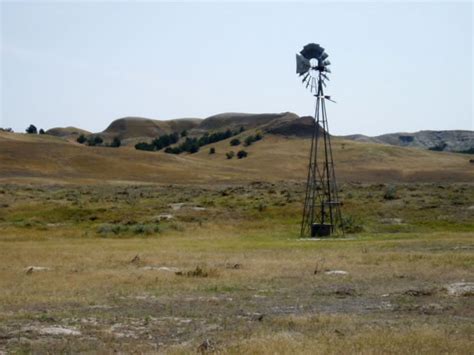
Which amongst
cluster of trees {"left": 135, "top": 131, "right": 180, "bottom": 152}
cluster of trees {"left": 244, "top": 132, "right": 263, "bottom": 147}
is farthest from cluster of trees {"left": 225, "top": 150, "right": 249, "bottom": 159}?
cluster of trees {"left": 135, "top": 131, "right": 180, "bottom": 152}

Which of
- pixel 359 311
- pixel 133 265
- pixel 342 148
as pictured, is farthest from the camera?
pixel 342 148

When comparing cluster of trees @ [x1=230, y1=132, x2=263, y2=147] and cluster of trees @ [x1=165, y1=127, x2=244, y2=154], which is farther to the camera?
cluster of trees @ [x1=165, y1=127, x2=244, y2=154]

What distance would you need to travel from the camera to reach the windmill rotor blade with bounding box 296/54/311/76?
41250 mm

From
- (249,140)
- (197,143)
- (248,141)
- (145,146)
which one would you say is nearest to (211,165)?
(248,141)

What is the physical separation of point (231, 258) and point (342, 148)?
10804cm

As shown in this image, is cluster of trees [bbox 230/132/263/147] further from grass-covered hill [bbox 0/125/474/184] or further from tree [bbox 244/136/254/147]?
grass-covered hill [bbox 0/125/474/184]

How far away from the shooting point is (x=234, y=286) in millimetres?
19531

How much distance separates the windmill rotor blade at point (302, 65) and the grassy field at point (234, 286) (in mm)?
9741

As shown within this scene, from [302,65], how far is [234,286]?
79.1ft

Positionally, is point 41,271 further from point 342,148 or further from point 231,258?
point 342,148

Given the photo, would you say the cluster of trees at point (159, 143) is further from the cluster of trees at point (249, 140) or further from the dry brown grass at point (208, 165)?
the dry brown grass at point (208, 165)

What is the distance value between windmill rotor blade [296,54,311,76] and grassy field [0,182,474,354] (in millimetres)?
9741

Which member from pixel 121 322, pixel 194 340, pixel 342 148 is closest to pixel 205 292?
pixel 121 322

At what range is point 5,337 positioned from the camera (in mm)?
12836
